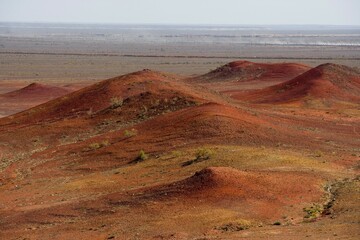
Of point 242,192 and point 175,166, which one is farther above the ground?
point 242,192

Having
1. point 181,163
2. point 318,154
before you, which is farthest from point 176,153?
point 318,154

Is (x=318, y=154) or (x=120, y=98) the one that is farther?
(x=120, y=98)

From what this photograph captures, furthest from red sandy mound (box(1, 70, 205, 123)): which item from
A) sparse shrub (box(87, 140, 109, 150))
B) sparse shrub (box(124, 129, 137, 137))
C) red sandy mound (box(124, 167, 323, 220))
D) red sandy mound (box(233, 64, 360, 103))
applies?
red sandy mound (box(124, 167, 323, 220))

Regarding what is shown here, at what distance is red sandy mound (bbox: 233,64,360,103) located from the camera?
2447 inches

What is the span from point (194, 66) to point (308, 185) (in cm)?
8442

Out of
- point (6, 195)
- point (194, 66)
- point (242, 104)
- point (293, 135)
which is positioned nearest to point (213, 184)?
point (6, 195)

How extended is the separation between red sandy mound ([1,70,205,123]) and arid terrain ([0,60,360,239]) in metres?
0.11

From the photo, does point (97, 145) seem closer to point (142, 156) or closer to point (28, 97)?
point (142, 156)

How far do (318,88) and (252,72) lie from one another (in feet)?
86.4

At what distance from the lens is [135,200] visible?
90.9 ft

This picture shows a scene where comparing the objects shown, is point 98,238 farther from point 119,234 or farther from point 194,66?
point 194,66

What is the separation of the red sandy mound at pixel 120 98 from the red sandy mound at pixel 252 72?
3349cm

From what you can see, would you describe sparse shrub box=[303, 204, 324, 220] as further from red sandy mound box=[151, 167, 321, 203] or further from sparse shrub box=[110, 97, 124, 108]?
sparse shrub box=[110, 97, 124, 108]

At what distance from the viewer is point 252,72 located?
89.2m
